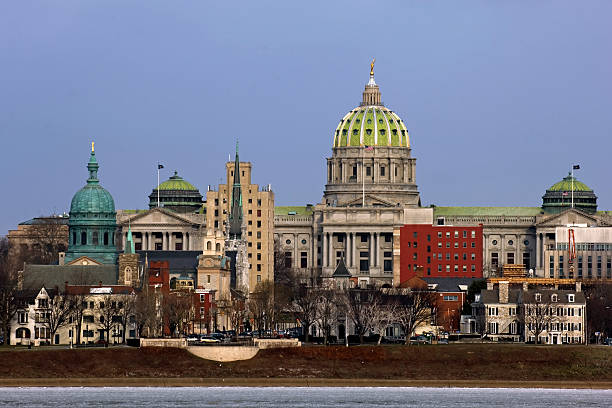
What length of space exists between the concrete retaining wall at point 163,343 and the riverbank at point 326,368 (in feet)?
4.35

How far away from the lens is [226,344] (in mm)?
191375

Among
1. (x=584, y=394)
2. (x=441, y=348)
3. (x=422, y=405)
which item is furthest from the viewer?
(x=441, y=348)

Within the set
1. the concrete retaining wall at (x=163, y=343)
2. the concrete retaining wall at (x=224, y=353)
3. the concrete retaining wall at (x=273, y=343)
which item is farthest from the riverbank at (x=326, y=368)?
the concrete retaining wall at (x=163, y=343)

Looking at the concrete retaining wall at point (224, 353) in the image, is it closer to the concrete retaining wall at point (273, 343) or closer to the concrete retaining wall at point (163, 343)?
the concrete retaining wall at point (273, 343)

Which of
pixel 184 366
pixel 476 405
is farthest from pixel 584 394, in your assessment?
pixel 184 366

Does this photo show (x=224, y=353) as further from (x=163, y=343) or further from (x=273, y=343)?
(x=163, y=343)

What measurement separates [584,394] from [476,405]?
43.9 ft

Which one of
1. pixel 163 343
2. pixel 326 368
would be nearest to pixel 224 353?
pixel 163 343

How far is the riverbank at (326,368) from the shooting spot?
179250mm

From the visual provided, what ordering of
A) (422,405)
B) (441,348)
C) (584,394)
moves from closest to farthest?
(422,405), (584,394), (441,348)

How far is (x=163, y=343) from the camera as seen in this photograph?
18750 centimetres

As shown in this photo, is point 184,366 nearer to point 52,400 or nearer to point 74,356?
point 74,356

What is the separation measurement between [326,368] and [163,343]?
1282cm

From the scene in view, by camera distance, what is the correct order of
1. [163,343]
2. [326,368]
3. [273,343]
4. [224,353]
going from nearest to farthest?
[326,368] → [224,353] → [273,343] → [163,343]
